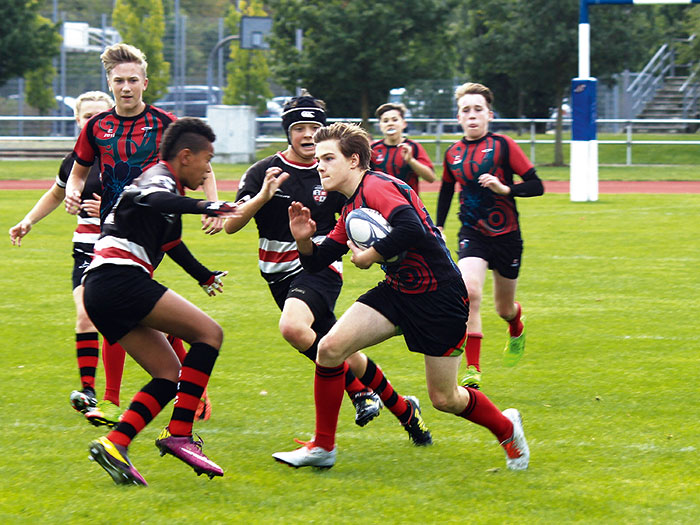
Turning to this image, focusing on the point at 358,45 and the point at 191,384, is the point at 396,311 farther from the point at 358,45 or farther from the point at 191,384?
the point at 358,45

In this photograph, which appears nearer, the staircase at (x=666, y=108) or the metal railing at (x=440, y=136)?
the metal railing at (x=440, y=136)

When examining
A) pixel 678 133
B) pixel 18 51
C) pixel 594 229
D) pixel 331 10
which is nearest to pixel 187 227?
pixel 594 229

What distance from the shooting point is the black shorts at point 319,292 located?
19.7 ft

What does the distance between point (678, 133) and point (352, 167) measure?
3421cm

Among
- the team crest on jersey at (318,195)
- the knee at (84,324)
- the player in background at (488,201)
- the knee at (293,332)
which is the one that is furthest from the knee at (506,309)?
the knee at (84,324)

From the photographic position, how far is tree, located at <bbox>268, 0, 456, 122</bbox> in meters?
33.8

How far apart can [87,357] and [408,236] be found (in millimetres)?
2661

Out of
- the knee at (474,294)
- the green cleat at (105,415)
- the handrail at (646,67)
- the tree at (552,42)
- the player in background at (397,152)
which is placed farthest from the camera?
the handrail at (646,67)

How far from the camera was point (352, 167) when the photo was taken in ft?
17.2

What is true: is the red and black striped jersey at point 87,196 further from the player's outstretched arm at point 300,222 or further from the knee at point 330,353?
the knee at point 330,353

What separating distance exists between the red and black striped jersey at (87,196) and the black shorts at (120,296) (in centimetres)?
167

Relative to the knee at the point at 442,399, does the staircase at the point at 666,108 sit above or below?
above

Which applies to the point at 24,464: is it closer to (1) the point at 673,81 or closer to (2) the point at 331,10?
(2) the point at 331,10

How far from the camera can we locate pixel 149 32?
44156 millimetres
